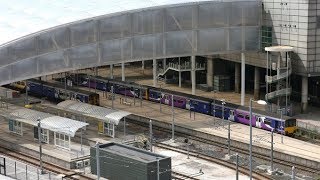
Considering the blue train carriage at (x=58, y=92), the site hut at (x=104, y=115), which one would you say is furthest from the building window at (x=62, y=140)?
the blue train carriage at (x=58, y=92)

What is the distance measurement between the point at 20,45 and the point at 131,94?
1019 inches

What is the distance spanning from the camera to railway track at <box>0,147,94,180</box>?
52.8 m

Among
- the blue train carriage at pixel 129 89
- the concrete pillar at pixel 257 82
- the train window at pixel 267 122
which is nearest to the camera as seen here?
the train window at pixel 267 122

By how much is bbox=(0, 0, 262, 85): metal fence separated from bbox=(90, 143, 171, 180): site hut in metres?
17.5

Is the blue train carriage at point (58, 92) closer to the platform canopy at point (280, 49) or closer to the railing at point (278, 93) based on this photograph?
the railing at point (278, 93)

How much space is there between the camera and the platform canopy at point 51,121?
5838cm

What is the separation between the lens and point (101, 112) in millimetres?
64188

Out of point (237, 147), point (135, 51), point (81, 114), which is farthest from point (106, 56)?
point (237, 147)

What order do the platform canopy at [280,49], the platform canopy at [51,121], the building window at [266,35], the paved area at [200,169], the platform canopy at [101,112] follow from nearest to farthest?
the paved area at [200,169]
the platform canopy at [51,121]
the platform canopy at [101,112]
the platform canopy at [280,49]
the building window at [266,35]

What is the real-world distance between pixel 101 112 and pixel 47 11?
15237 mm

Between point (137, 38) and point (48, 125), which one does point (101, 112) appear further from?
point (137, 38)

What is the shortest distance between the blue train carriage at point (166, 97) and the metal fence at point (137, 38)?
21.9 ft

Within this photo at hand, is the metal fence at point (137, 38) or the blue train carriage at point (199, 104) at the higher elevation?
the metal fence at point (137, 38)

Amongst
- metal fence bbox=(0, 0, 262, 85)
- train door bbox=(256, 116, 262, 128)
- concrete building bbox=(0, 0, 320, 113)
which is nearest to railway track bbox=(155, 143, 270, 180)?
train door bbox=(256, 116, 262, 128)
